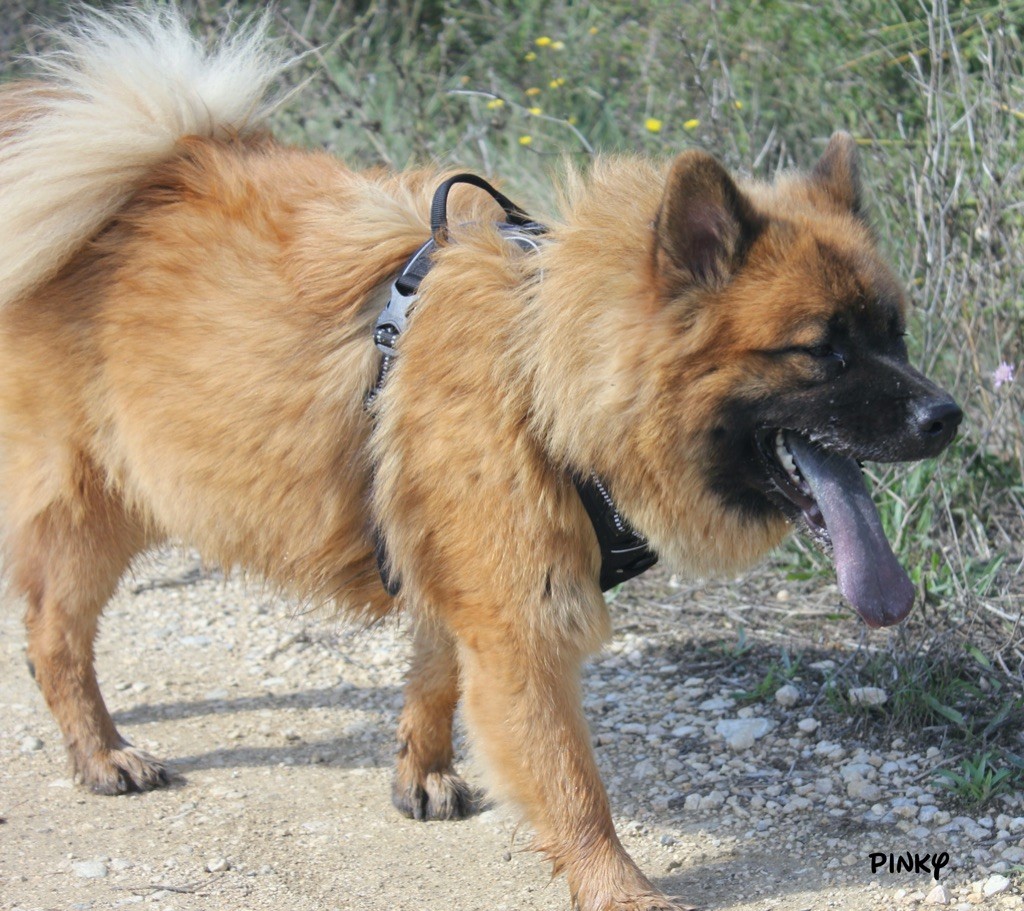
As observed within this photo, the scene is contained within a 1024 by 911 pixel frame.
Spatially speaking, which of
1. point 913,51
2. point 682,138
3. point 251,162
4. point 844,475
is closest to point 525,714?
point 844,475

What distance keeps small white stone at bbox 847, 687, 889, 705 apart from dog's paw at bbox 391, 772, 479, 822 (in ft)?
4.34

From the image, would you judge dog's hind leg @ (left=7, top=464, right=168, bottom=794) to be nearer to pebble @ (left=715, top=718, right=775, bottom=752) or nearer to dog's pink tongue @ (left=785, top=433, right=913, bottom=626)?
pebble @ (left=715, top=718, right=775, bottom=752)

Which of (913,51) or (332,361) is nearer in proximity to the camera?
(332,361)

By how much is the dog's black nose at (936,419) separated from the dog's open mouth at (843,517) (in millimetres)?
222

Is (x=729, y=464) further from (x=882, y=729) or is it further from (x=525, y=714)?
(x=882, y=729)

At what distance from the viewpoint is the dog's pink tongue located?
283 cm

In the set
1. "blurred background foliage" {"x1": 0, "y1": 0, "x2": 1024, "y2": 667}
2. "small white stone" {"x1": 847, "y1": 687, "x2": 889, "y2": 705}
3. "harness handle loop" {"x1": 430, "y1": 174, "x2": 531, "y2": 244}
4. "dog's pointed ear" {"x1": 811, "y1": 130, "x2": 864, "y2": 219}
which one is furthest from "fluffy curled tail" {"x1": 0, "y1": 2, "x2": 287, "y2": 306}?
"small white stone" {"x1": 847, "y1": 687, "x2": 889, "y2": 705}

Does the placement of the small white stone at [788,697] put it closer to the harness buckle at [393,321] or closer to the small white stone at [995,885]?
the small white stone at [995,885]

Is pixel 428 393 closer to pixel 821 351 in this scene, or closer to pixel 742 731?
pixel 821 351

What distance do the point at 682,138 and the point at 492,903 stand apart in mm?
4055

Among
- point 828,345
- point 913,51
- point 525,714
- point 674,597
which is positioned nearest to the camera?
point 828,345

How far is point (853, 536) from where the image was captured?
2.82 metres

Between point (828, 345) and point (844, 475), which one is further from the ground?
point (828, 345)

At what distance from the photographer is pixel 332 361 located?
10.5 feet
